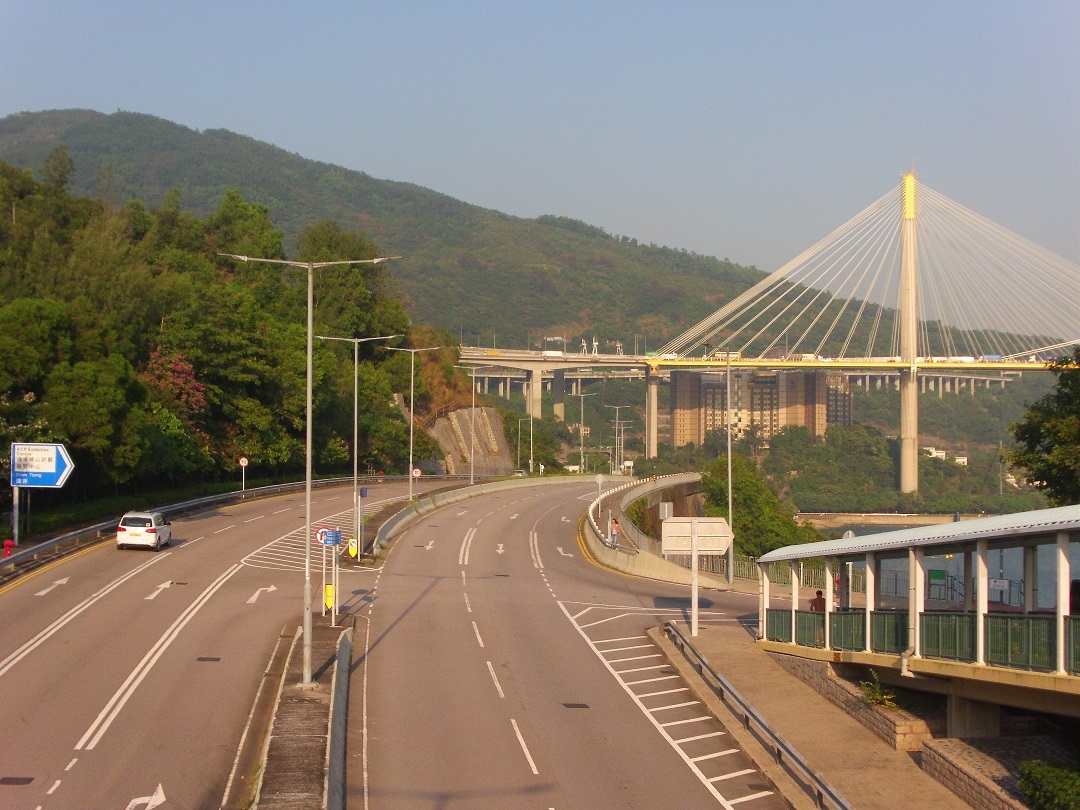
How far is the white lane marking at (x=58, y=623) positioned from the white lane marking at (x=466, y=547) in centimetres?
1228

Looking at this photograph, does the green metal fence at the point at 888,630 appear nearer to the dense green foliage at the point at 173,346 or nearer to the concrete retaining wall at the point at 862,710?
the concrete retaining wall at the point at 862,710

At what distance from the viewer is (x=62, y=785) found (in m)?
16.8

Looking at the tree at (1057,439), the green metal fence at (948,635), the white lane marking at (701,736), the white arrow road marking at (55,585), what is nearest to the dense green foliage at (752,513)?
the tree at (1057,439)

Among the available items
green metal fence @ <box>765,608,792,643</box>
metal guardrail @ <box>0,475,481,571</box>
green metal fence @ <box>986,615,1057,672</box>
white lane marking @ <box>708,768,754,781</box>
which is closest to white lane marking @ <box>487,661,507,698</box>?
white lane marking @ <box>708,768,754,781</box>

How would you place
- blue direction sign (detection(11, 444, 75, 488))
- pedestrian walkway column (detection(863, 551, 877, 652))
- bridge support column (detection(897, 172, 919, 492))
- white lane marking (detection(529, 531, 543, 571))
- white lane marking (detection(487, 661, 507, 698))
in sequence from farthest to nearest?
bridge support column (detection(897, 172, 919, 492)) < white lane marking (detection(529, 531, 543, 571)) < blue direction sign (detection(11, 444, 75, 488)) < white lane marking (detection(487, 661, 507, 698)) < pedestrian walkway column (detection(863, 551, 877, 652))

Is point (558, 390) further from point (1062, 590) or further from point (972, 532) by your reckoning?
point (1062, 590)

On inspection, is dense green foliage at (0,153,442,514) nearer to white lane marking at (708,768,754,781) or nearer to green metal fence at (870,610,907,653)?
white lane marking at (708,768,754,781)

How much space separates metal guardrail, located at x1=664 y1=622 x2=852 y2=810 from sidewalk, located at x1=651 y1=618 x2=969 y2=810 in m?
0.15

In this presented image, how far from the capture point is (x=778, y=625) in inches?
1130

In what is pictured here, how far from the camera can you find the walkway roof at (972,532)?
14969 millimetres

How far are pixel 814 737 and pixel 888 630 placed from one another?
2.38 m

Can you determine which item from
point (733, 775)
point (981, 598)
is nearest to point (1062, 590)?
point (981, 598)

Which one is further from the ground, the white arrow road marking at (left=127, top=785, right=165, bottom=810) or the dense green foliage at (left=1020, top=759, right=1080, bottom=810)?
the dense green foliage at (left=1020, top=759, right=1080, bottom=810)

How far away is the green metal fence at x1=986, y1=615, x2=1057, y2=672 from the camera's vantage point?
615 inches
